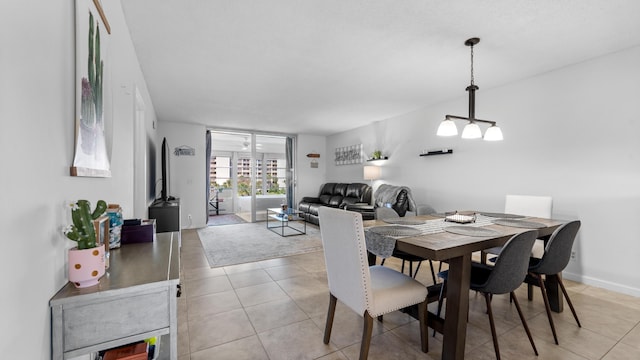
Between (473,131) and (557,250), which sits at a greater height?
(473,131)

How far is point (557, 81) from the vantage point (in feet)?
10.5

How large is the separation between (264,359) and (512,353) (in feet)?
5.33

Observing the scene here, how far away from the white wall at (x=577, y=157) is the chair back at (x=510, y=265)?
2028 mm

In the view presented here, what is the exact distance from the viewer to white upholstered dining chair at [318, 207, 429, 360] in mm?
1554

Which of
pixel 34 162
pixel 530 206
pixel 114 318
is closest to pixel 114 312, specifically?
pixel 114 318

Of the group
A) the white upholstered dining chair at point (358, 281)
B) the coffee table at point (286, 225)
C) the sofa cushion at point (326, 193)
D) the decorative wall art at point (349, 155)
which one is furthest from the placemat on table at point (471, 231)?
the sofa cushion at point (326, 193)

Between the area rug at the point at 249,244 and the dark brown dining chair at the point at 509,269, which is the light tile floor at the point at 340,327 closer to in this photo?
the dark brown dining chair at the point at 509,269

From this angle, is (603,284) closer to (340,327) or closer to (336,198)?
(340,327)

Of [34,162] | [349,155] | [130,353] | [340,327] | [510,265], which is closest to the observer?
[34,162]

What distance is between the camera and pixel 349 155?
698 centimetres

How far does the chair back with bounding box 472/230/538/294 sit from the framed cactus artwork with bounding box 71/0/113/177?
2225 mm

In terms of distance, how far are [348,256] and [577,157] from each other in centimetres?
317

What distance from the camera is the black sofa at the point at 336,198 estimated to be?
242 inches

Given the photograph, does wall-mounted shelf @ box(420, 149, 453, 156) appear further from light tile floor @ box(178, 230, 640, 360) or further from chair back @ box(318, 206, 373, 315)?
chair back @ box(318, 206, 373, 315)
